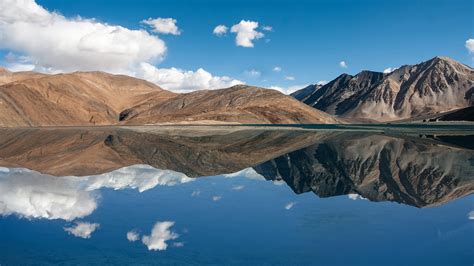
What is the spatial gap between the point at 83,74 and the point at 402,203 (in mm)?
192413

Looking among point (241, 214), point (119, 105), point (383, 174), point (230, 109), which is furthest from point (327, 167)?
point (119, 105)

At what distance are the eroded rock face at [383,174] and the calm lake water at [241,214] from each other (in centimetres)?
10

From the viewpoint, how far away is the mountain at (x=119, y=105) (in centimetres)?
12594

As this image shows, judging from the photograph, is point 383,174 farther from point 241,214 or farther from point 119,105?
point 119,105

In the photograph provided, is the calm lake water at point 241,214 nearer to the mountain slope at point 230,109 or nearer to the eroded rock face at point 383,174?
the eroded rock face at point 383,174

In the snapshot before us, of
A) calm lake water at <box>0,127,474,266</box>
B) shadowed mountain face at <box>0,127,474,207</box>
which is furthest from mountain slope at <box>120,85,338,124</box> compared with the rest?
calm lake water at <box>0,127,474,266</box>

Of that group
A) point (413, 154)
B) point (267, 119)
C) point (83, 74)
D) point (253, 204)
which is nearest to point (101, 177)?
point (253, 204)

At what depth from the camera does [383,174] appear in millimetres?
23625

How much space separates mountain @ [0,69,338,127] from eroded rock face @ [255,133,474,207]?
98.7 m

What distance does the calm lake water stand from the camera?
10.1 m

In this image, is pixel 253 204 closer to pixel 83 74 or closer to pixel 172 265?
pixel 172 265

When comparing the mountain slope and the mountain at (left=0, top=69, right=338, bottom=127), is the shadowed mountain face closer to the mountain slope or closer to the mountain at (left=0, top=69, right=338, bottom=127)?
the mountain at (left=0, top=69, right=338, bottom=127)

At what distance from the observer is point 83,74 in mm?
192500

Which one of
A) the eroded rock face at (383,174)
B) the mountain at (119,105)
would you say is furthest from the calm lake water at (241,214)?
the mountain at (119,105)
